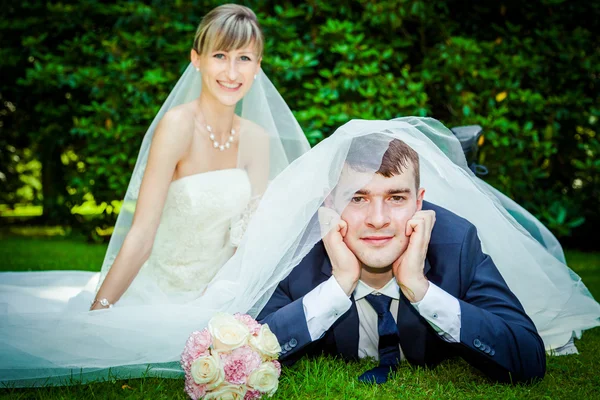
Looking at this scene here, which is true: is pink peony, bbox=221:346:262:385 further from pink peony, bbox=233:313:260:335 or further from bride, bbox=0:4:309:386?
bride, bbox=0:4:309:386

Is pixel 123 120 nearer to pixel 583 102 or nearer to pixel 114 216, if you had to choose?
pixel 114 216

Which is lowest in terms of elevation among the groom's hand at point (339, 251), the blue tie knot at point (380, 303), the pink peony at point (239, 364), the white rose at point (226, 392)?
the white rose at point (226, 392)

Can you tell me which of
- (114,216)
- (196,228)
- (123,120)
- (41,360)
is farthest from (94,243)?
(41,360)

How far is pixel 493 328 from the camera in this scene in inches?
104

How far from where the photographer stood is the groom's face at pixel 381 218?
2.77 m

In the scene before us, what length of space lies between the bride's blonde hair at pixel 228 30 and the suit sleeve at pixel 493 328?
6.80ft

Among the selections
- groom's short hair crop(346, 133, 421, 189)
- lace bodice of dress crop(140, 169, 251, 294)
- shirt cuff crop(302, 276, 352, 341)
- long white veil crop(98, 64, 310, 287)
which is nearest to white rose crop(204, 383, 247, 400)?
shirt cuff crop(302, 276, 352, 341)

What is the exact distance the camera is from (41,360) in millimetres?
2789

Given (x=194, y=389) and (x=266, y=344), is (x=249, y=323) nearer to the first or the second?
(x=266, y=344)

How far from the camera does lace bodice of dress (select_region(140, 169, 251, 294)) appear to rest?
4219mm

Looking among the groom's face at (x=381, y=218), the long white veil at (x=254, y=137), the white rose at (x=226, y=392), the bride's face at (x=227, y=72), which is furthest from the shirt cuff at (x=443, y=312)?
the bride's face at (x=227, y=72)

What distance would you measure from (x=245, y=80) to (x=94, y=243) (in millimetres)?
4712

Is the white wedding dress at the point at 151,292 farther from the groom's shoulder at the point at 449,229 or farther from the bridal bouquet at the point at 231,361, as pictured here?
the groom's shoulder at the point at 449,229

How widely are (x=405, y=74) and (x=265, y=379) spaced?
483 centimetres
